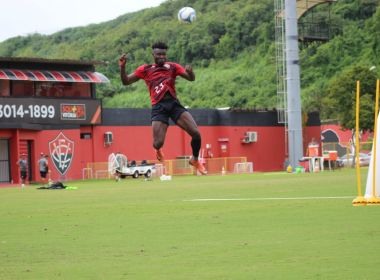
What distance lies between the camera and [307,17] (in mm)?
86188

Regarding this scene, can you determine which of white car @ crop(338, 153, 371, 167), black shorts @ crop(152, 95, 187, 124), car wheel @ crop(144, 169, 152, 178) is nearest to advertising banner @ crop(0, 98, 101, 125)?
car wheel @ crop(144, 169, 152, 178)

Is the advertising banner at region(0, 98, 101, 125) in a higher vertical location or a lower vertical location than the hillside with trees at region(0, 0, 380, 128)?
lower

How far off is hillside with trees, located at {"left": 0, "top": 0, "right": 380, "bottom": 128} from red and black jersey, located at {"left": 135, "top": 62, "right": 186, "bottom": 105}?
69.2m

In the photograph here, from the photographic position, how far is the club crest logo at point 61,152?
63.1 m

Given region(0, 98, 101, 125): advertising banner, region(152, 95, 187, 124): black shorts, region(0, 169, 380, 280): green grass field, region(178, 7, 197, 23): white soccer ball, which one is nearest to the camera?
region(0, 169, 380, 280): green grass field

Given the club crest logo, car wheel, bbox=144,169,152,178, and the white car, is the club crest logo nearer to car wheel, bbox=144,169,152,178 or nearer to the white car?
car wheel, bbox=144,169,152,178

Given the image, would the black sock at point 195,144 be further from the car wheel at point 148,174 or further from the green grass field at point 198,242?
the car wheel at point 148,174

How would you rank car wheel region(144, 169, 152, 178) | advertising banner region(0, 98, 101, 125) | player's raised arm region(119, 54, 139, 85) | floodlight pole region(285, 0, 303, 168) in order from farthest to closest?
floodlight pole region(285, 0, 303, 168) < car wheel region(144, 169, 152, 178) < advertising banner region(0, 98, 101, 125) < player's raised arm region(119, 54, 139, 85)

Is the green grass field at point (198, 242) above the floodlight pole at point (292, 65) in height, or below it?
below

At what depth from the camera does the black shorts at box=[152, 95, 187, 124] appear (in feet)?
60.5

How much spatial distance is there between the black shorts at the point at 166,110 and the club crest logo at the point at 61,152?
45056 millimetres

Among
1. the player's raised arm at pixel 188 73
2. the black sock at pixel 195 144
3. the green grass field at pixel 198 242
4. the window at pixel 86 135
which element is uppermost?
the player's raised arm at pixel 188 73

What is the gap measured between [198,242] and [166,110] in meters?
5.42

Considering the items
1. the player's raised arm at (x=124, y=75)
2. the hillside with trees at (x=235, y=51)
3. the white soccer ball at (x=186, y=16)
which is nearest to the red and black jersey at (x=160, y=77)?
the player's raised arm at (x=124, y=75)
